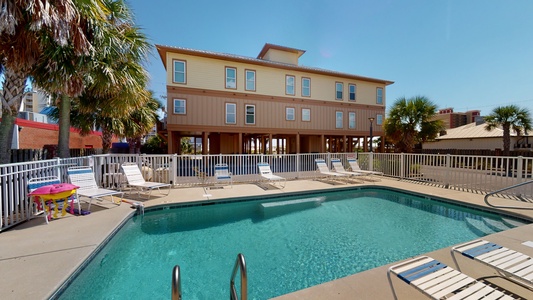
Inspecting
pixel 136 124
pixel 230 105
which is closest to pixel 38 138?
pixel 136 124

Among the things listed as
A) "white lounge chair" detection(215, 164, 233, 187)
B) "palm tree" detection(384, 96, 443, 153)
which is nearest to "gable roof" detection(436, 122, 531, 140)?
"palm tree" detection(384, 96, 443, 153)

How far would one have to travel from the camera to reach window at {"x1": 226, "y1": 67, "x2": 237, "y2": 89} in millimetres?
15914

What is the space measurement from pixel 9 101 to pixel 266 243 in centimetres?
703

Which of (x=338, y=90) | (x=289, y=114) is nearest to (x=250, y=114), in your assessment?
(x=289, y=114)

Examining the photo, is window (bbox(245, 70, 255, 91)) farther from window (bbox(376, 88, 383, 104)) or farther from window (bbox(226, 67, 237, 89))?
window (bbox(376, 88, 383, 104))

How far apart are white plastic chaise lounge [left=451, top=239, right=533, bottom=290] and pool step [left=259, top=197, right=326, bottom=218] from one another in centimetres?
433

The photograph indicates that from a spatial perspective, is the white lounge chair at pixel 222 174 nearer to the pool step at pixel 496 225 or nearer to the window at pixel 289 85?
the pool step at pixel 496 225

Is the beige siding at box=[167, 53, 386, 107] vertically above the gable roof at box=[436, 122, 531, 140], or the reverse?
the beige siding at box=[167, 53, 386, 107]

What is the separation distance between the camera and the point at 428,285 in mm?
1956

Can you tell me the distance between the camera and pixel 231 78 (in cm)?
1602

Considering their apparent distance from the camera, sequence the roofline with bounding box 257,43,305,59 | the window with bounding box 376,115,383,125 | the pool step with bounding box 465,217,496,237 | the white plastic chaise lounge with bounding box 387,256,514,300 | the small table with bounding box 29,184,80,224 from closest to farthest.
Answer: the white plastic chaise lounge with bounding box 387,256,514,300 < the small table with bounding box 29,184,80,224 < the pool step with bounding box 465,217,496,237 < the roofline with bounding box 257,43,305,59 < the window with bounding box 376,115,383,125

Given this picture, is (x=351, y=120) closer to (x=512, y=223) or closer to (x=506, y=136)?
(x=506, y=136)

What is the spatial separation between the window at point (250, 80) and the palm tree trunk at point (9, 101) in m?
12.3

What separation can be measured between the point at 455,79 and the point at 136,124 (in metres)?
23.9
